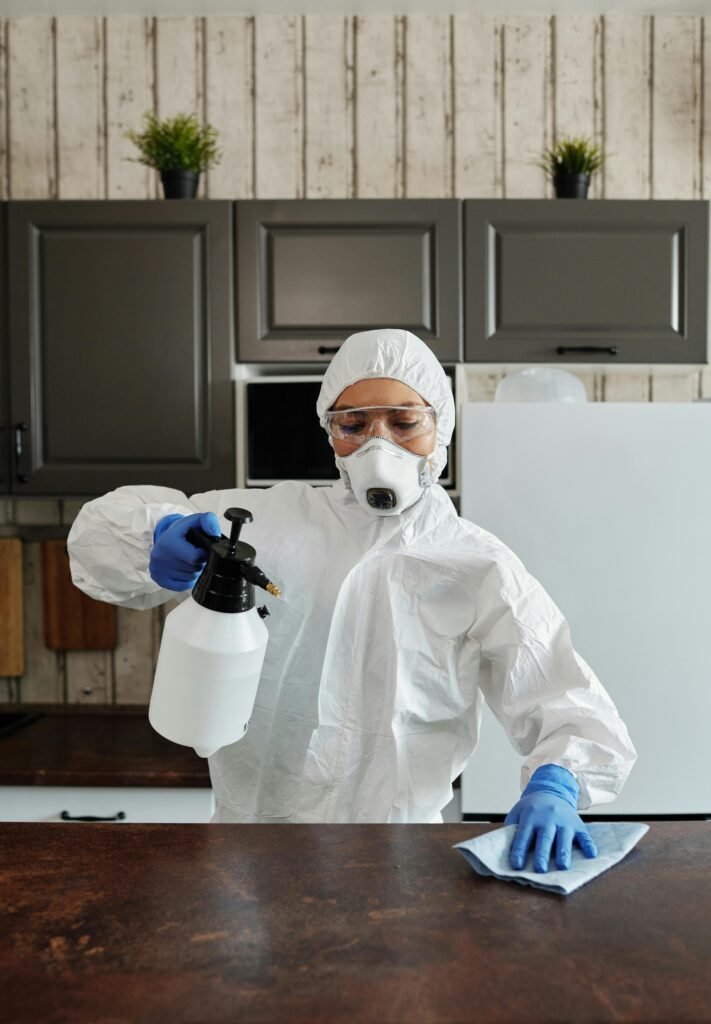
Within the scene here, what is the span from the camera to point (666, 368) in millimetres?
2143

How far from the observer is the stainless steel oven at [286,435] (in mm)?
2010

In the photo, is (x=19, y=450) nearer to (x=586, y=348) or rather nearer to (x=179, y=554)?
(x=179, y=554)

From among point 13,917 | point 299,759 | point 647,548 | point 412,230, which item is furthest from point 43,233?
point 13,917

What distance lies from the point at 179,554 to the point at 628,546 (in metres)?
1.09

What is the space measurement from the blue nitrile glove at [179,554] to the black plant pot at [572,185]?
145 cm

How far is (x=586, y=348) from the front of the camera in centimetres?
206

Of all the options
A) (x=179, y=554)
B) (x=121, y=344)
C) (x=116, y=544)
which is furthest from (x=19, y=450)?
(x=179, y=554)

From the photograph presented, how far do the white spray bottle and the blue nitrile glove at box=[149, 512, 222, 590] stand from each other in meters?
0.13

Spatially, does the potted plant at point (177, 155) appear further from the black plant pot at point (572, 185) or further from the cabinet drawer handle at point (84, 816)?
the cabinet drawer handle at point (84, 816)

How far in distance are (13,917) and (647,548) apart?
1456 millimetres

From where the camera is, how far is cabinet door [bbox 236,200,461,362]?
2.06 metres

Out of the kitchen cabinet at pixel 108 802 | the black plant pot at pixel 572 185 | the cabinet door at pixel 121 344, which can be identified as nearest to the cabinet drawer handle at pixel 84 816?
the kitchen cabinet at pixel 108 802

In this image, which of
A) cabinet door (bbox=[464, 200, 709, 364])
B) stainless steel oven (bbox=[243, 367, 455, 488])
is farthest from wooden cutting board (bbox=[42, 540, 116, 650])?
cabinet door (bbox=[464, 200, 709, 364])

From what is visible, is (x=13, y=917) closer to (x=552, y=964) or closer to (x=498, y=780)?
(x=552, y=964)
